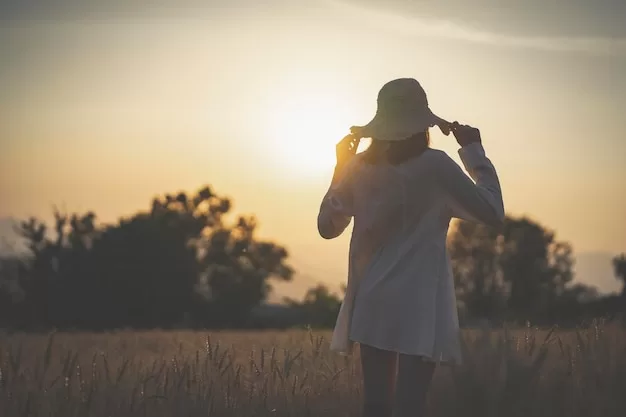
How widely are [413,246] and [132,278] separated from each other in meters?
55.8

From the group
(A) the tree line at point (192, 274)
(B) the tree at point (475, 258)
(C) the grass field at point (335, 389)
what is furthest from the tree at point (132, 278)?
(C) the grass field at point (335, 389)

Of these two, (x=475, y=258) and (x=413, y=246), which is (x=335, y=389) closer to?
(x=413, y=246)

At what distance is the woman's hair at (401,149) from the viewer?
15.8ft

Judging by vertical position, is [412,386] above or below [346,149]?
below

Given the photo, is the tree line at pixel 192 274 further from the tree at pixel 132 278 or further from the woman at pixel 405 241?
the woman at pixel 405 241

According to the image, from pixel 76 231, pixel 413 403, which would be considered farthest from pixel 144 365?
pixel 76 231

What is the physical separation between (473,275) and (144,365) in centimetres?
6255

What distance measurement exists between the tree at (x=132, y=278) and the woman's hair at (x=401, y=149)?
5119cm

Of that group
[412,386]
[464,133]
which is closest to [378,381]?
[412,386]

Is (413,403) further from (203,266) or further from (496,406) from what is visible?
(203,266)

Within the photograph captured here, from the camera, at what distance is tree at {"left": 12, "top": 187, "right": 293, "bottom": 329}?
58344mm

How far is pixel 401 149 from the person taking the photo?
4.82m

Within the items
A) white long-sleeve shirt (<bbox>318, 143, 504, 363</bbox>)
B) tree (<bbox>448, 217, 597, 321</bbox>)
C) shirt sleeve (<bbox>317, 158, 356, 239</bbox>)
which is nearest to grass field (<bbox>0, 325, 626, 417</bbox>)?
white long-sleeve shirt (<bbox>318, 143, 504, 363</bbox>)

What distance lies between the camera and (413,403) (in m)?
4.73
